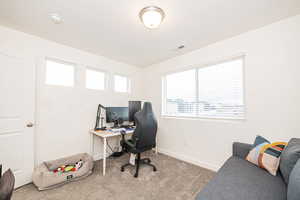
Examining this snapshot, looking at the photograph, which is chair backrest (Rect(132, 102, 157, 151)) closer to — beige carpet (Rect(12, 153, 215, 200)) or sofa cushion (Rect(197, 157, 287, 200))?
beige carpet (Rect(12, 153, 215, 200))

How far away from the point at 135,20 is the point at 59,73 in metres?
1.86

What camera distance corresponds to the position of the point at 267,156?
1.38 metres

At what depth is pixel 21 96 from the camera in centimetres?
191

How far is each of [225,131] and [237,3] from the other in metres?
1.89

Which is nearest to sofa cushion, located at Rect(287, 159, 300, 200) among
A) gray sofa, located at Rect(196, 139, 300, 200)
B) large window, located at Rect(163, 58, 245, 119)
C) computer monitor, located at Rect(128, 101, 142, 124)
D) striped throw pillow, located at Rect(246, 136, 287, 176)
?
gray sofa, located at Rect(196, 139, 300, 200)

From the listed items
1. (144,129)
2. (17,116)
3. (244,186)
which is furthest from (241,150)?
(17,116)

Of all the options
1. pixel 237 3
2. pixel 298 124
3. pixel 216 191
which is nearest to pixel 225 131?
pixel 298 124

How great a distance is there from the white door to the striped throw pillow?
3218mm

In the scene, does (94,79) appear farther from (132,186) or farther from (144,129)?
(132,186)

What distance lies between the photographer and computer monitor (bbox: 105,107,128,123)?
2.78 meters

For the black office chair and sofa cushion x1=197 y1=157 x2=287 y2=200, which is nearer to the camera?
sofa cushion x1=197 y1=157 x2=287 y2=200

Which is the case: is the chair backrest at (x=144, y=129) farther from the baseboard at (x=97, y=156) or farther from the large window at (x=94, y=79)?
the large window at (x=94, y=79)

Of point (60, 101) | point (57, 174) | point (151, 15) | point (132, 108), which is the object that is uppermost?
point (151, 15)

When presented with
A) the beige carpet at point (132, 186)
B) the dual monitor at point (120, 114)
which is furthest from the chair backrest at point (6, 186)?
the dual monitor at point (120, 114)
